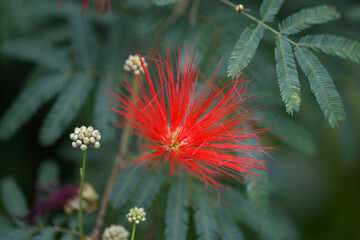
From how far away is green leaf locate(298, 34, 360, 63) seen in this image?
1.65m

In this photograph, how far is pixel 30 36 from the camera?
123 inches

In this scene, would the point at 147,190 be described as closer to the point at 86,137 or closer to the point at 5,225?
the point at 86,137

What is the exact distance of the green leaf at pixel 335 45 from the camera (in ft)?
5.43

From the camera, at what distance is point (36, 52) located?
2.69 m

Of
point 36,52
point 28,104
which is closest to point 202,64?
point 28,104

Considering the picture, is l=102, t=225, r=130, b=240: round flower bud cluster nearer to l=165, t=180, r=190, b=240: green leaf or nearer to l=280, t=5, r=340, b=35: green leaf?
l=165, t=180, r=190, b=240: green leaf

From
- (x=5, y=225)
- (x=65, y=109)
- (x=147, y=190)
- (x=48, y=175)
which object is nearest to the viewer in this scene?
(x=147, y=190)

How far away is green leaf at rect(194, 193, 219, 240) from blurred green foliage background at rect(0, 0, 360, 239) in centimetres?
41

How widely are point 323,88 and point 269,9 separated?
1.53 feet

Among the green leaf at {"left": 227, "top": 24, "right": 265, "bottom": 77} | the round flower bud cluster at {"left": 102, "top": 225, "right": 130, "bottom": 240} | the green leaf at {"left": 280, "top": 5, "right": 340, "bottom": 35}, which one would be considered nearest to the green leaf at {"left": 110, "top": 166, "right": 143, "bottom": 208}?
the round flower bud cluster at {"left": 102, "top": 225, "right": 130, "bottom": 240}

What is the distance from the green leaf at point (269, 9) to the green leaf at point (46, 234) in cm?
145

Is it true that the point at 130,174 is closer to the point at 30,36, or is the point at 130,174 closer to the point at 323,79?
the point at 323,79

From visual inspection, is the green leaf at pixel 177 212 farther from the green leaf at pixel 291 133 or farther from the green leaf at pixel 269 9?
the green leaf at pixel 269 9

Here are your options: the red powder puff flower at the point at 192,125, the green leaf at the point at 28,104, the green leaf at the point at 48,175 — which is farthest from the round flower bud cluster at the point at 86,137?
the green leaf at the point at 48,175
